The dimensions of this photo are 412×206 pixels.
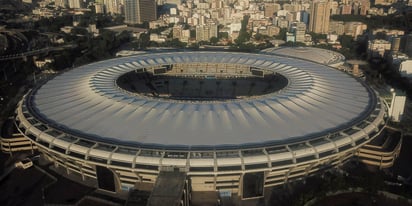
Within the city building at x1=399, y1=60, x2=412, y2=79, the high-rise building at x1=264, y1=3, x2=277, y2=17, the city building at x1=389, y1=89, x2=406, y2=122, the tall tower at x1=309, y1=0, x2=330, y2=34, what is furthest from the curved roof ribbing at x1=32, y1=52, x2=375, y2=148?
the high-rise building at x1=264, y1=3, x2=277, y2=17

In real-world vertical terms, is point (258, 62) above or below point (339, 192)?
above

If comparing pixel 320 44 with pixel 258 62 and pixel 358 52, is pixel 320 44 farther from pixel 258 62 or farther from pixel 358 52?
pixel 258 62

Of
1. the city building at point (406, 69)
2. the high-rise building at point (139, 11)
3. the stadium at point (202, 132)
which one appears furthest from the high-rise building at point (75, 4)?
the city building at point (406, 69)

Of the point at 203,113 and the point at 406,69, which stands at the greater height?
the point at 203,113

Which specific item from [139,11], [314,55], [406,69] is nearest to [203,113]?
[314,55]

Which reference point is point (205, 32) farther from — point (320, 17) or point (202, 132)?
point (202, 132)

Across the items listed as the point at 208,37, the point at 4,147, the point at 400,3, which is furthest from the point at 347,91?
the point at 400,3
